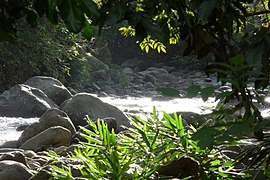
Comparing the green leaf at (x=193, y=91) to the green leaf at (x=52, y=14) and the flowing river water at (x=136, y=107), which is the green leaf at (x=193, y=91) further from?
the flowing river water at (x=136, y=107)

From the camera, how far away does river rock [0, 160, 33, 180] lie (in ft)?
12.8

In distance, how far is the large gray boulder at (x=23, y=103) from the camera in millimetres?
9641

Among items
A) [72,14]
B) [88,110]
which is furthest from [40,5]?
[88,110]

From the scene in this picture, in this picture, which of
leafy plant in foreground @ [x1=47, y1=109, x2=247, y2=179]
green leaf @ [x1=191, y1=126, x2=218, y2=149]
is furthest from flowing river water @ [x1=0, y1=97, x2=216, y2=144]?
green leaf @ [x1=191, y1=126, x2=218, y2=149]

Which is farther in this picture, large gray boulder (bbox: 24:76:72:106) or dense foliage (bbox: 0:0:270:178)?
large gray boulder (bbox: 24:76:72:106)

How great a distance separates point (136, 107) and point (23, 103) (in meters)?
3.46

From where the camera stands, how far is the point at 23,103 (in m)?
9.80

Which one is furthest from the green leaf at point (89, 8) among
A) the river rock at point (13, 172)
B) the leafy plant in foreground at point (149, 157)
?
the river rock at point (13, 172)

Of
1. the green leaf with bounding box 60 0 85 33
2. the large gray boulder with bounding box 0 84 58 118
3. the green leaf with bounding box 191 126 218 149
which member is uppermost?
the green leaf with bounding box 60 0 85 33

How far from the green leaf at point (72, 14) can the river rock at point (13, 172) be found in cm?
279

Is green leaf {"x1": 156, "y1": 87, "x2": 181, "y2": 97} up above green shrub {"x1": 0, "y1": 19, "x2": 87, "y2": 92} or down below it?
above

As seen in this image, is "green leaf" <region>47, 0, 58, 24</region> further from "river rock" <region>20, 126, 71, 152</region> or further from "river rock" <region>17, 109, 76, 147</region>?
"river rock" <region>17, 109, 76, 147</region>

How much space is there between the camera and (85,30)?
4.67ft

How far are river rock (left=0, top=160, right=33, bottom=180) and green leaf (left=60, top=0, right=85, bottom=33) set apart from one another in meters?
2.79
